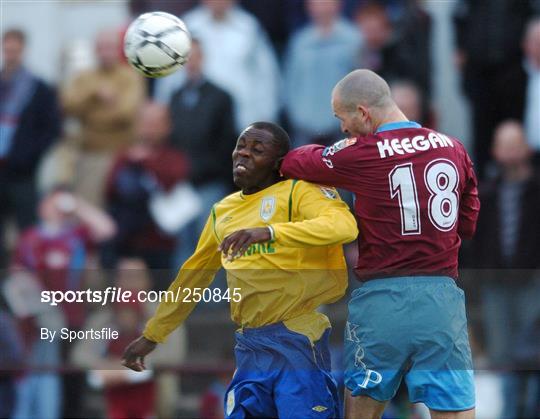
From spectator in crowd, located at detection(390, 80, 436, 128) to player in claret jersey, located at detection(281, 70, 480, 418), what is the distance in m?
3.96

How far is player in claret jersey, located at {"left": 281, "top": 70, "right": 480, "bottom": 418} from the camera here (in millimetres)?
7340

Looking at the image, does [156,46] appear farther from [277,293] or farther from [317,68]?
[317,68]

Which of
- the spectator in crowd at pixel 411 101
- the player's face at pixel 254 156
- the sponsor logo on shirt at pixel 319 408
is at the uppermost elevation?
the spectator in crowd at pixel 411 101

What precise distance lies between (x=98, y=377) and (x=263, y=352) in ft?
8.37

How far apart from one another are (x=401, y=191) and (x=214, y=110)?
4580 millimetres

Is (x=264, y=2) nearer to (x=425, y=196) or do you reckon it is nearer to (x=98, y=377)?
(x=98, y=377)

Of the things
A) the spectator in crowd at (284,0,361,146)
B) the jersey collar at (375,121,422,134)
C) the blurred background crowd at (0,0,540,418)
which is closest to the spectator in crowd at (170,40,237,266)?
the blurred background crowd at (0,0,540,418)

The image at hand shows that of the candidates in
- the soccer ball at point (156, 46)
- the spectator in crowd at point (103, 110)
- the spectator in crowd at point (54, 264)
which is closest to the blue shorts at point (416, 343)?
the soccer ball at point (156, 46)

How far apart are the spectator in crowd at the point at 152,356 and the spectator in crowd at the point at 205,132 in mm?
1695

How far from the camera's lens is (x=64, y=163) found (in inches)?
473

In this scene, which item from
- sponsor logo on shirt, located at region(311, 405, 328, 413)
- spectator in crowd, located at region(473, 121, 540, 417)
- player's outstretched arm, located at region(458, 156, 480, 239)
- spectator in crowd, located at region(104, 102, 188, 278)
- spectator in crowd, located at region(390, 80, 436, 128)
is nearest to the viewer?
sponsor logo on shirt, located at region(311, 405, 328, 413)

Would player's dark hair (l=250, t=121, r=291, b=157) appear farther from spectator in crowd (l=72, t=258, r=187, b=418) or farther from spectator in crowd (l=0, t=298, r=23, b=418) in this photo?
spectator in crowd (l=0, t=298, r=23, b=418)

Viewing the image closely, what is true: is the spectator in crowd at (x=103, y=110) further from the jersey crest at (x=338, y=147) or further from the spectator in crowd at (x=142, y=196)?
the jersey crest at (x=338, y=147)

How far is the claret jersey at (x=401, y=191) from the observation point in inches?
291
